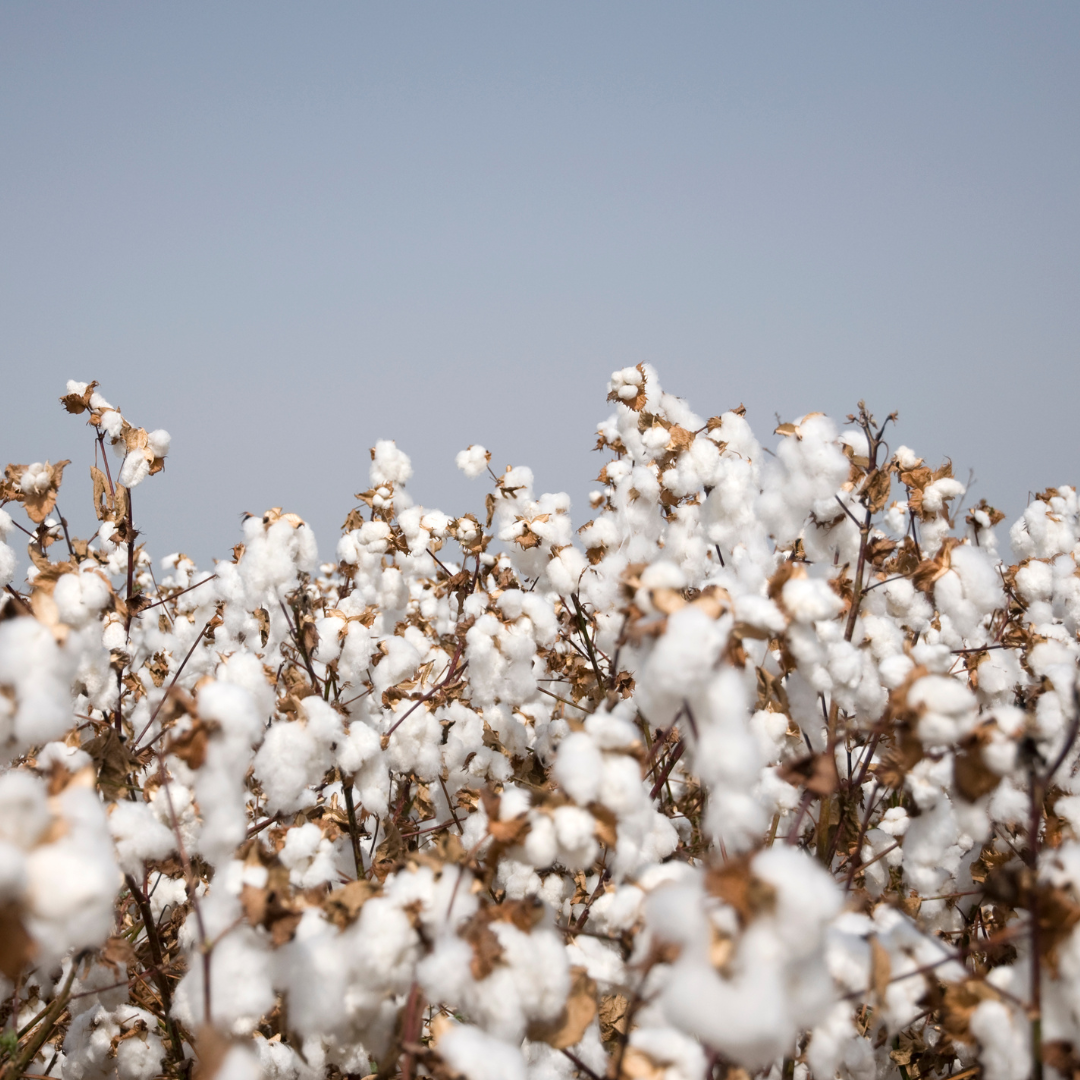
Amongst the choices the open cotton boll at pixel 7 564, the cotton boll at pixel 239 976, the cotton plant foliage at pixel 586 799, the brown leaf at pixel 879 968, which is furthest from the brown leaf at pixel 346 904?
the open cotton boll at pixel 7 564

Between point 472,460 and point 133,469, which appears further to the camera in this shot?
point 472,460

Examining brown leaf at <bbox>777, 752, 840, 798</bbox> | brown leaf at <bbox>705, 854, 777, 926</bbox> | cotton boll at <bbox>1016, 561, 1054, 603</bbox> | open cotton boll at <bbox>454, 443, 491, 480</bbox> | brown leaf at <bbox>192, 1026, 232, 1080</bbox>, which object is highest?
open cotton boll at <bbox>454, 443, 491, 480</bbox>

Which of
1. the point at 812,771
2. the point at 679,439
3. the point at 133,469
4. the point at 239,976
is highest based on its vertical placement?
the point at 679,439

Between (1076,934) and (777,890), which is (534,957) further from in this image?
(1076,934)

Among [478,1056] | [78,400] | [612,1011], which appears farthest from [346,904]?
[78,400]

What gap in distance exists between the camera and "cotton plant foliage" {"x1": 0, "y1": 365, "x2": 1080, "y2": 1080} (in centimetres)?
123

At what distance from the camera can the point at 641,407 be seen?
146 inches

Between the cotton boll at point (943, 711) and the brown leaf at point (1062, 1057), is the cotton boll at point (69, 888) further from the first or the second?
the brown leaf at point (1062, 1057)

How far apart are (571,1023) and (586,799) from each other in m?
0.38

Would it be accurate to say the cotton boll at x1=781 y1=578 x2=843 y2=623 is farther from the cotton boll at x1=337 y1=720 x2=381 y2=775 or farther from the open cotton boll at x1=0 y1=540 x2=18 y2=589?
the open cotton boll at x1=0 y1=540 x2=18 y2=589

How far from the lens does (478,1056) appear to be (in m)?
1.24

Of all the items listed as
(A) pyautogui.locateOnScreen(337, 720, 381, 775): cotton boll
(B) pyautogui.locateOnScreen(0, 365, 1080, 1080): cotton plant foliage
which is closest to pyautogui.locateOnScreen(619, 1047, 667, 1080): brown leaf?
(B) pyautogui.locateOnScreen(0, 365, 1080, 1080): cotton plant foliage

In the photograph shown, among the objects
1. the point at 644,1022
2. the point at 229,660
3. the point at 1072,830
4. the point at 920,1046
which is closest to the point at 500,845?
the point at 644,1022

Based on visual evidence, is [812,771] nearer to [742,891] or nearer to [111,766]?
[742,891]
